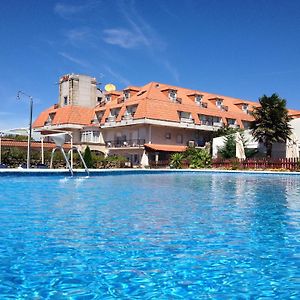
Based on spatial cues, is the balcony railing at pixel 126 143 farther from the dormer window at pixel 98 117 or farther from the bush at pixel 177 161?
the bush at pixel 177 161

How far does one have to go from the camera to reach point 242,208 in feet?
33.8

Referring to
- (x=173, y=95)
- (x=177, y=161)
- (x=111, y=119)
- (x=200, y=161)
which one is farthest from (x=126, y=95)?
(x=200, y=161)

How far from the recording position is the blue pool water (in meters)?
4.08

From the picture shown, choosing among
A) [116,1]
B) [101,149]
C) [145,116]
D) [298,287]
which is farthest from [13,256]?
[101,149]

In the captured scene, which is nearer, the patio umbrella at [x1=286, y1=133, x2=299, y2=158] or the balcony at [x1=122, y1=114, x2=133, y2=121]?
the patio umbrella at [x1=286, y1=133, x2=299, y2=158]

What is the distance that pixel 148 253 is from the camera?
551 centimetres

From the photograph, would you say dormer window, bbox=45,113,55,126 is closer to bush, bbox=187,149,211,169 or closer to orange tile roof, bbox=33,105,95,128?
orange tile roof, bbox=33,105,95,128

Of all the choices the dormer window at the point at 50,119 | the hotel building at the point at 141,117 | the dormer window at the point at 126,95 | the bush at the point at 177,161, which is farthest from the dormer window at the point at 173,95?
the dormer window at the point at 50,119

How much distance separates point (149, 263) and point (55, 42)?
2177 centimetres

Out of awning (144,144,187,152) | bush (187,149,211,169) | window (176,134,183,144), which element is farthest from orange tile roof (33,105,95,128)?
bush (187,149,211,169)

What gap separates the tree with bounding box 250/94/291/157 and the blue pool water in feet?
83.7

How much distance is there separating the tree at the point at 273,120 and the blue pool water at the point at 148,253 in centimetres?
2551

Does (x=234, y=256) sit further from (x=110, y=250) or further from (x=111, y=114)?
(x=111, y=114)

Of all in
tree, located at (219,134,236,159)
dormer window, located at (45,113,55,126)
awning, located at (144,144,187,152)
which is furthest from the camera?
dormer window, located at (45,113,55,126)
